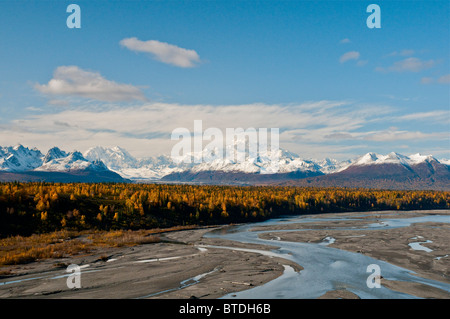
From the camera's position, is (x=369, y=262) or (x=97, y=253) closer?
(x=369, y=262)
